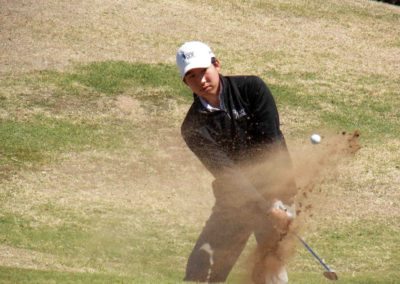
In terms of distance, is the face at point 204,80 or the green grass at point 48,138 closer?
the face at point 204,80

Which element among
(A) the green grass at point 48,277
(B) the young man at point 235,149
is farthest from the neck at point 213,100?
(A) the green grass at point 48,277

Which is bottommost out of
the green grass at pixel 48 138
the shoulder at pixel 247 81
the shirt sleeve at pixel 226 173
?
the green grass at pixel 48 138

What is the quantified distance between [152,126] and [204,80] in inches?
412

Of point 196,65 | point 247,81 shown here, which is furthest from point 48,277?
point 247,81

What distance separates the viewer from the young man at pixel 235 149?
355 inches

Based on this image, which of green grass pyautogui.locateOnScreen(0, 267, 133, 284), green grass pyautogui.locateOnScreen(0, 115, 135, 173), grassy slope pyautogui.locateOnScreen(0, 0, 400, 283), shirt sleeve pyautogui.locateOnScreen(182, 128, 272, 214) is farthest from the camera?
green grass pyautogui.locateOnScreen(0, 115, 135, 173)

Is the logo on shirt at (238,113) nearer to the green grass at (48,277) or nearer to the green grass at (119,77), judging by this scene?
the green grass at (48,277)

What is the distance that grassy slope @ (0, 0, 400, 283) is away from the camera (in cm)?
1375

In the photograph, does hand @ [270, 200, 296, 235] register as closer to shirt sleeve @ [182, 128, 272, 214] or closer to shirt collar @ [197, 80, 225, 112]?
shirt sleeve @ [182, 128, 272, 214]

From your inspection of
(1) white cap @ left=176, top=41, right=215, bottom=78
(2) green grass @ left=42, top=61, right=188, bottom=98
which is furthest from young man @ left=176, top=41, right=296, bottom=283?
(2) green grass @ left=42, top=61, right=188, bottom=98

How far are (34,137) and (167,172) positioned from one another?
2.55 metres

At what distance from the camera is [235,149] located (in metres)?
9.27

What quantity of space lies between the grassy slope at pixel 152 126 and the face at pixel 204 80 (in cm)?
183

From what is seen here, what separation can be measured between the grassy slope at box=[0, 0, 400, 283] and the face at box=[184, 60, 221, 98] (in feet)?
6.00
